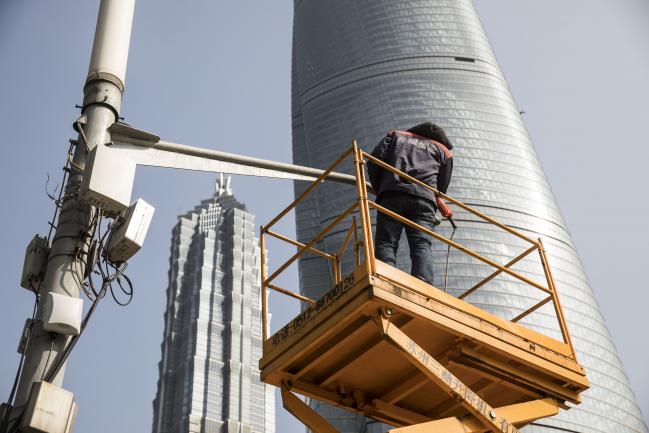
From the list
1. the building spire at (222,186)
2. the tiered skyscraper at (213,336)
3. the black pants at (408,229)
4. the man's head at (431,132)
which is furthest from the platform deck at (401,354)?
the building spire at (222,186)

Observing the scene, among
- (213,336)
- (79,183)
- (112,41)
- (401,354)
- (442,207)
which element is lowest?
(401,354)

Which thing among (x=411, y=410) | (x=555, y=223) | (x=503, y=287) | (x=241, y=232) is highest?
(x=241, y=232)

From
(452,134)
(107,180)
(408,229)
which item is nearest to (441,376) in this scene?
(408,229)

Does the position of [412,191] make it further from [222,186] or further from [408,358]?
[222,186]

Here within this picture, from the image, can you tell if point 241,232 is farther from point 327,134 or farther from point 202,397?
point 327,134

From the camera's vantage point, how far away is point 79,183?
6.33m

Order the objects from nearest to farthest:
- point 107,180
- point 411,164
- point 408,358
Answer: point 408,358, point 107,180, point 411,164

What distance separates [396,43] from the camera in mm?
49406

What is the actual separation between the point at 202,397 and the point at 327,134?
47.9 m

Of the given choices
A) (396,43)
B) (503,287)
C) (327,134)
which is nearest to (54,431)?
(503,287)

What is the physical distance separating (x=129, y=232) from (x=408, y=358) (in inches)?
93.4

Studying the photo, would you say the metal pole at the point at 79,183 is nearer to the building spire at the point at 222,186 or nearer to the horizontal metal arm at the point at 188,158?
the horizontal metal arm at the point at 188,158

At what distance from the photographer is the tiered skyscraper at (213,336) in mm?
86938

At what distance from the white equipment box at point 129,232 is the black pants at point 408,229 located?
1.93 metres
